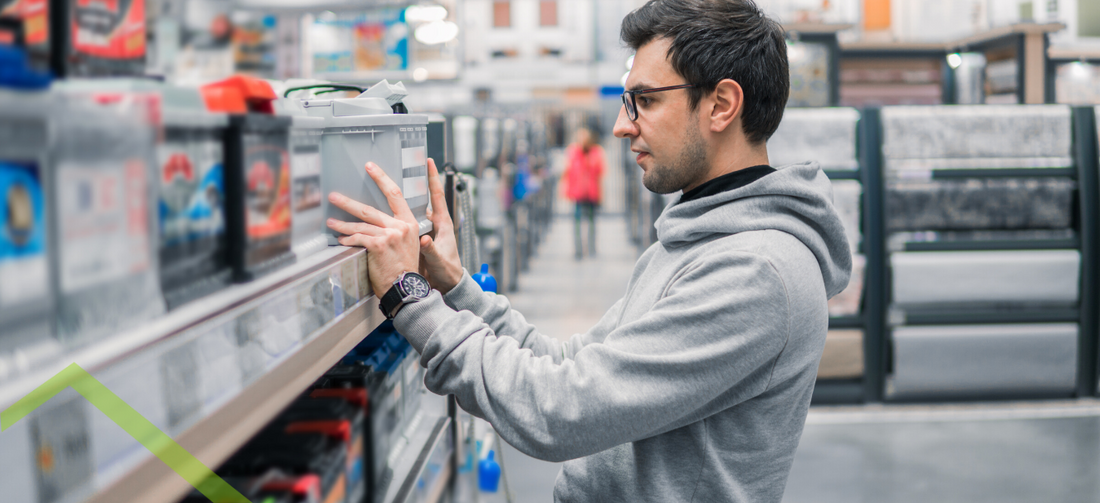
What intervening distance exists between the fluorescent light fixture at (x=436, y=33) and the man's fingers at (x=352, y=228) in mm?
7182

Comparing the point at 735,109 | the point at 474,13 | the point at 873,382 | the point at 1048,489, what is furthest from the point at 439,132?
the point at 474,13

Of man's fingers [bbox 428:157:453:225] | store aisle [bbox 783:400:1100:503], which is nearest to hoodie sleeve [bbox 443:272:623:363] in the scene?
man's fingers [bbox 428:157:453:225]

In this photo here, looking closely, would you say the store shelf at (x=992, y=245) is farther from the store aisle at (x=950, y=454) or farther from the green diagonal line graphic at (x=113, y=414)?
the green diagonal line graphic at (x=113, y=414)

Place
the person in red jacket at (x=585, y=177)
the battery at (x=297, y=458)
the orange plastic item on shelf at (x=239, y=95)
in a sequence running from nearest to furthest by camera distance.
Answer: the orange plastic item on shelf at (x=239, y=95), the battery at (x=297, y=458), the person in red jacket at (x=585, y=177)

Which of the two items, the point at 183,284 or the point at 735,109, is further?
the point at 735,109

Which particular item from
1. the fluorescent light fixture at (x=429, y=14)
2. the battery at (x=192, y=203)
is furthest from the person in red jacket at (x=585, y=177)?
the battery at (x=192, y=203)

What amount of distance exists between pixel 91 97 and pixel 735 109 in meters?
1.08

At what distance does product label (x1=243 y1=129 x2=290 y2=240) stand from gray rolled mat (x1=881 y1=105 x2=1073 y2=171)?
171 inches

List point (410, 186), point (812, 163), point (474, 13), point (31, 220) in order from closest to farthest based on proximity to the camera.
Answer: point (31, 220)
point (410, 186)
point (812, 163)
point (474, 13)

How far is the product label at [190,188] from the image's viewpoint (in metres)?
0.69

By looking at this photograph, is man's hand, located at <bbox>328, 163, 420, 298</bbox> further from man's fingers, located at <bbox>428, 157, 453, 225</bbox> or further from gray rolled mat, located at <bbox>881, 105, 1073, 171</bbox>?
gray rolled mat, located at <bbox>881, 105, 1073, 171</bbox>

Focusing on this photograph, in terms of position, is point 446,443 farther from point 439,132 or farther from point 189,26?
point 189,26

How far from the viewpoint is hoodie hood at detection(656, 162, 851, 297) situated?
137 centimetres

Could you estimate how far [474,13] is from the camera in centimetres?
2012
